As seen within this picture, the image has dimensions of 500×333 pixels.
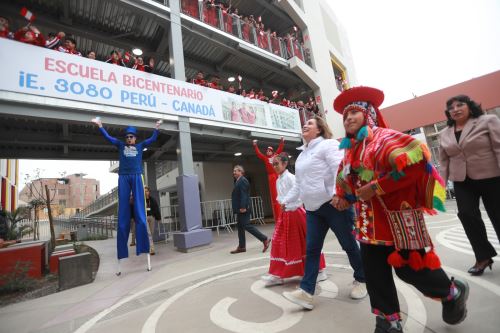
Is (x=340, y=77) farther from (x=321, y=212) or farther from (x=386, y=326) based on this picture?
(x=386, y=326)

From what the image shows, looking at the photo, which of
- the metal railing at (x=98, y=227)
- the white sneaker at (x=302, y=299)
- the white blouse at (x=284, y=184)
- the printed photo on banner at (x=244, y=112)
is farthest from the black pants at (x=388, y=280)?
the metal railing at (x=98, y=227)

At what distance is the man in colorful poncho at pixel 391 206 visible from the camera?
155 cm

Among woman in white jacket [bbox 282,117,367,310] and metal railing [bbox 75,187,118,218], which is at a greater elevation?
metal railing [bbox 75,187,118,218]

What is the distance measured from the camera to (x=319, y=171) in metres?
2.57

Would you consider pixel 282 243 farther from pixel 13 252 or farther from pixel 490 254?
pixel 13 252

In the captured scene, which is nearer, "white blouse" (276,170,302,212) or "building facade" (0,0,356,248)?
"white blouse" (276,170,302,212)

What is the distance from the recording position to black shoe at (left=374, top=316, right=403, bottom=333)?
165cm

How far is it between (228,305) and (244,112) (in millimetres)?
7352

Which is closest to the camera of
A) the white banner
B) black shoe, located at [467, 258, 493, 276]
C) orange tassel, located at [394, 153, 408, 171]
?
orange tassel, located at [394, 153, 408, 171]

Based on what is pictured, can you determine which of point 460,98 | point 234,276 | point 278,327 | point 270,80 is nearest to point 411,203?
point 278,327

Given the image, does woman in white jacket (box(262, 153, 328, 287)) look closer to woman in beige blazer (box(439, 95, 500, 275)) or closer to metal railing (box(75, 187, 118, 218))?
woman in beige blazer (box(439, 95, 500, 275))

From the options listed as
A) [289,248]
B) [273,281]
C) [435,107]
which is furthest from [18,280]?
[435,107]

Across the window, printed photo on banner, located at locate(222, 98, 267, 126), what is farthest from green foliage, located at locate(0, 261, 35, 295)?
the window

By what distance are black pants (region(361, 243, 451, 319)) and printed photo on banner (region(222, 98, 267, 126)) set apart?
24.0 ft
